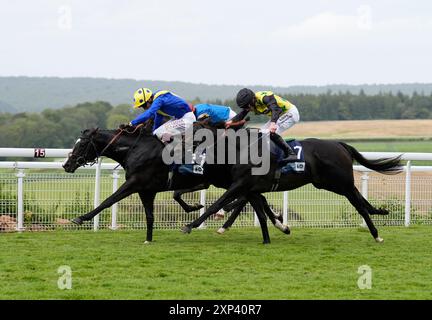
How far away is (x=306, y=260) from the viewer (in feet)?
27.4

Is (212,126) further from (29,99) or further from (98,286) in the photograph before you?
(29,99)

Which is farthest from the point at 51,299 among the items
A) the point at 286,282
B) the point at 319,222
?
the point at 319,222

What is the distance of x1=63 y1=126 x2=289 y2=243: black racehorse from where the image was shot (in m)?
9.65

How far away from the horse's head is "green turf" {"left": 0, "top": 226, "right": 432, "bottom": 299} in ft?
2.98

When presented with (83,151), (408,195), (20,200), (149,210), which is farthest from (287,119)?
(20,200)

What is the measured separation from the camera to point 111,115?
162 ft

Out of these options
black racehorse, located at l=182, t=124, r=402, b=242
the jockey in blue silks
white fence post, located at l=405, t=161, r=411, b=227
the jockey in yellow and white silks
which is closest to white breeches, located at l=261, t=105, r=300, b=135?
the jockey in yellow and white silks

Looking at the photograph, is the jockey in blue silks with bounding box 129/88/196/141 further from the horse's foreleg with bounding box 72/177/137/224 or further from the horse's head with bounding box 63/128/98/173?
the horse's foreleg with bounding box 72/177/137/224

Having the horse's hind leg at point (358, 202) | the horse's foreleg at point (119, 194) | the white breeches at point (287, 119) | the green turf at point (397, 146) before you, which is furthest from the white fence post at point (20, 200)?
the green turf at point (397, 146)

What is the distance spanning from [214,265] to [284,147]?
6.83ft

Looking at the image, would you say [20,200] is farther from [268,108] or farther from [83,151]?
[268,108]

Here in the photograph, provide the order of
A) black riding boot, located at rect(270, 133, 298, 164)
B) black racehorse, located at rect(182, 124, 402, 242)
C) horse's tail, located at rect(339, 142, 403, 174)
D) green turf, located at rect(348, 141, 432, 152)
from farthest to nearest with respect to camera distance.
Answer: green turf, located at rect(348, 141, 432, 152)
horse's tail, located at rect(339, 142, 403, 174)
black racehorse, located at rect(182, 124, 402, 242)
black riding boot, located at rect(270, 133, 298, 164)

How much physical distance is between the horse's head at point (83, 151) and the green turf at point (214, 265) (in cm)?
91

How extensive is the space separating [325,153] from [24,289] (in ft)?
14.6
